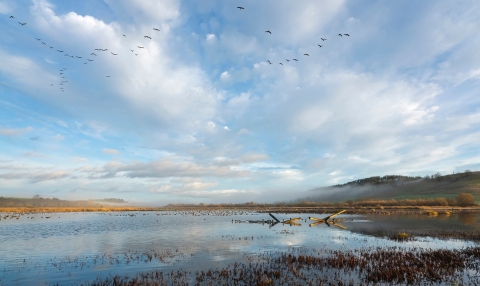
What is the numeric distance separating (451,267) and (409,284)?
6176 millimetres

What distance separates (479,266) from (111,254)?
1178 inches

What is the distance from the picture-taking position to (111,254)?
86.0ft

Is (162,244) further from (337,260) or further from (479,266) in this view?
(479,266)

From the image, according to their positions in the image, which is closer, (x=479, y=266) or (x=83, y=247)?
(x=479, y=266)

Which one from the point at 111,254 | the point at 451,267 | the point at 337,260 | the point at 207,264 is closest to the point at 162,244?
the point at 111,254

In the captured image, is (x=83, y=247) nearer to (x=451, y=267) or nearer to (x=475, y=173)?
(x=451, y=267)

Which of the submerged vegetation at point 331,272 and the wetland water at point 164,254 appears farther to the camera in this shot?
the wetland water at point 164,254

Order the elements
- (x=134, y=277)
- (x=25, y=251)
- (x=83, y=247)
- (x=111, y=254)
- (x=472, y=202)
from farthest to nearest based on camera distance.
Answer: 1. (x=472, y=202)
2. (x=83, y=247)
3. (x=25, y=251)
4. (x=111, y=254)
5. (x=134, y=277)

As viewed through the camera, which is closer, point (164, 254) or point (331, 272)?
point (331, 272)

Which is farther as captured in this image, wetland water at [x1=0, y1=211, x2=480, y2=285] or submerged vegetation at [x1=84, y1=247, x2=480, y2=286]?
wetland water at [x1=0, y1=211, x2=480, y2=285]

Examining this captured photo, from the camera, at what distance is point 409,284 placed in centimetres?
1571

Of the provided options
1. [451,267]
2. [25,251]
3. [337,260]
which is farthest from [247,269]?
[25,251]

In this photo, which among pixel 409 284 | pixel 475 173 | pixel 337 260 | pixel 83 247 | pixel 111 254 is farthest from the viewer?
pixel 475 173

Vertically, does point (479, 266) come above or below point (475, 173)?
below
